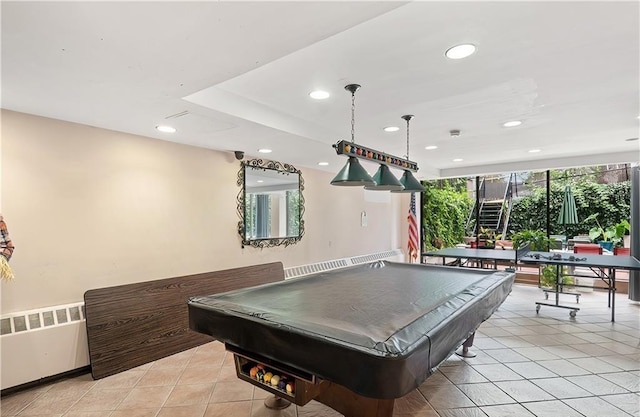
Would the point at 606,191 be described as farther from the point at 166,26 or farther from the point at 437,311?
the point at 166,26

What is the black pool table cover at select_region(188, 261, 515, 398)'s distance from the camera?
1.38 meters

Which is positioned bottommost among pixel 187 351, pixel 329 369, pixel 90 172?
pixel 187 351

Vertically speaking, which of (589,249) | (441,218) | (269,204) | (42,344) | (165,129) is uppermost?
(165,129)

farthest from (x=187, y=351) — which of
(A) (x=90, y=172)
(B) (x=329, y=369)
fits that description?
(B) (x=329, y=369)

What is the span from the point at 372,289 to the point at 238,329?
1275 mm

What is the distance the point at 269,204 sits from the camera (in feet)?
15.8

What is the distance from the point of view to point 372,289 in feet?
9.00

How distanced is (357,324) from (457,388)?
5.00 feet

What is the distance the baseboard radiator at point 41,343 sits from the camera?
2580 mm

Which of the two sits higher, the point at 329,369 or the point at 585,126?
the point at 585,126

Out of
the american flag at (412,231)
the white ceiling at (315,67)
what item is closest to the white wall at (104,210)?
the white ceiling at (315,67)

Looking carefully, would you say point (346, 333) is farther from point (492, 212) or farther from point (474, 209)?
point (492, 212)

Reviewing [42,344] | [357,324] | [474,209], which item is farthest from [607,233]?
[42,344]

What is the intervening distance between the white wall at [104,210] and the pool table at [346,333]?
1588mm
